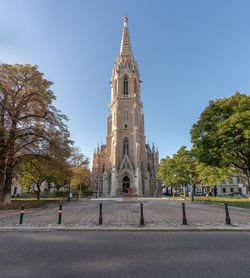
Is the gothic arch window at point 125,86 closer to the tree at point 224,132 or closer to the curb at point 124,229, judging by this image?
the tree at point 224,132

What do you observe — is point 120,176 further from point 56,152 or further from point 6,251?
point 6,251

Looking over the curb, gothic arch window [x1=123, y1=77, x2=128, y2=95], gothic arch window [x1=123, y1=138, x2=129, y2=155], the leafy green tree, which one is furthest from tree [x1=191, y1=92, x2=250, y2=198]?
gothic arch window [x1=123, y1=77, x2=128, y2=95]

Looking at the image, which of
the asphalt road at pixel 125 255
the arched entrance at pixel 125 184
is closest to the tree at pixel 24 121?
the asphalt road at pixel 125 255

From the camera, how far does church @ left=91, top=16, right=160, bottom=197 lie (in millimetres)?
38594

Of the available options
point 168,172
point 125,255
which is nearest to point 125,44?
point 168,172

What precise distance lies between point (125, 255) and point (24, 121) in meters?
15.6

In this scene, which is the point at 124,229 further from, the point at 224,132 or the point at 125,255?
the point at 224,132

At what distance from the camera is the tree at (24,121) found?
1380 centimetres

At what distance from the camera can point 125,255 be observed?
13.2ft

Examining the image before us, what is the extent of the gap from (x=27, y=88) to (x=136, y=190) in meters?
30.3

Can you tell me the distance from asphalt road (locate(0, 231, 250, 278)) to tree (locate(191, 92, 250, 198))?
11.3 meters

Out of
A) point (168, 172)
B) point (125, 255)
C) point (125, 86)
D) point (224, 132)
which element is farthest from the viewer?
point (125, 86)

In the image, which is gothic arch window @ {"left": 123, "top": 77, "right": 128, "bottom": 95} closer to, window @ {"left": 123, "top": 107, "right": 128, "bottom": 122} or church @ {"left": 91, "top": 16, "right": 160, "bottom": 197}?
church @ {"left": 91, "top": 16, "right": 160, "bottom": 197}

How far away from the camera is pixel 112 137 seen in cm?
4419
